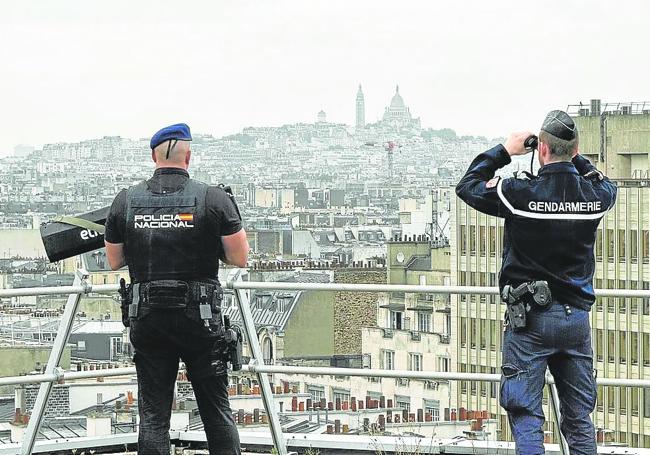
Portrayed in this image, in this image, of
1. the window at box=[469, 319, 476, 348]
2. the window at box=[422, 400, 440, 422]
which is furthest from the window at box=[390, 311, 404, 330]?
the window at box=[422, 400, 440, 422]

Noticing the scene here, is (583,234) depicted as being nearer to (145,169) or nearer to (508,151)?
(508,151)

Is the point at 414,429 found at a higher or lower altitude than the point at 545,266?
lower

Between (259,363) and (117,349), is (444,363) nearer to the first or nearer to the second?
(117,349)

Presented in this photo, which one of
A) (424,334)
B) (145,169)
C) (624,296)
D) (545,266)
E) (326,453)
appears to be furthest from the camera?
(145,169)

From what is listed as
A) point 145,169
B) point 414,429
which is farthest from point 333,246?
point 414,429

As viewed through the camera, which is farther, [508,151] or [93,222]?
[93,222]

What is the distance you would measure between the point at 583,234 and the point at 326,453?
6.52 ft

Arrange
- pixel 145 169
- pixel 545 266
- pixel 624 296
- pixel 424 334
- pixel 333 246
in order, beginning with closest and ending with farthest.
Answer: pixel 545 266, pixel 624 296, pixel 424 334, pixel 333 246, pixel 145 169

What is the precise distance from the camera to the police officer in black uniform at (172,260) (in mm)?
5672

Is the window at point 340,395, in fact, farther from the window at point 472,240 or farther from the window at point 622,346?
the window at point 472,240

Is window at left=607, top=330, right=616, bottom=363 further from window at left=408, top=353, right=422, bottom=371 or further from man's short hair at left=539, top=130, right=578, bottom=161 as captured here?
man's short hair at left=539, top=130, right=578, bottom=161

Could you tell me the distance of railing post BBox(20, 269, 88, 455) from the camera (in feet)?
21.5

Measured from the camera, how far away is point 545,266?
538cm

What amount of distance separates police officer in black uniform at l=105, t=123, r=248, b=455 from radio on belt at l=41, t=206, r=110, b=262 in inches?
17.2
